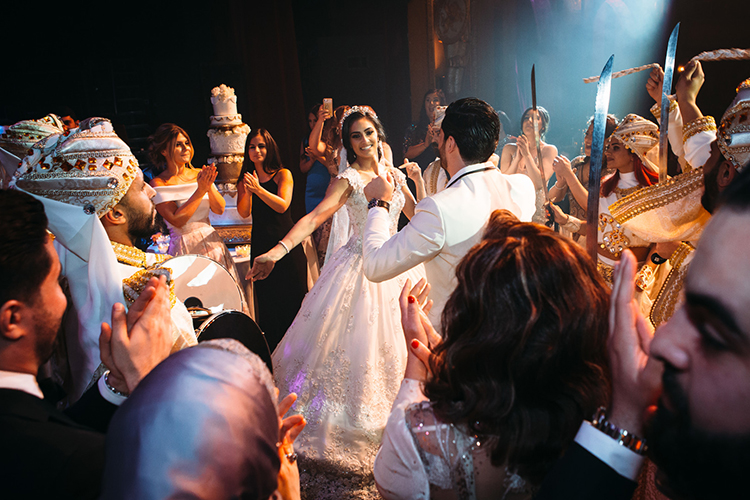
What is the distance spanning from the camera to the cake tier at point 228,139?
3.85 m

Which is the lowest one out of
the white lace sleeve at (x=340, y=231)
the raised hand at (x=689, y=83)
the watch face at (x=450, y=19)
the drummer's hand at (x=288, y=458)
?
the white lace sleeve at (x=340, y=231)

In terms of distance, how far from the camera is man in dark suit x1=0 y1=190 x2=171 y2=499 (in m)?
0.61

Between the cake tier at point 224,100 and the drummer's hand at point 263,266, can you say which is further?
the cake tier at point 224,100

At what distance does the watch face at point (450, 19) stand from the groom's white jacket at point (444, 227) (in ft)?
13.5

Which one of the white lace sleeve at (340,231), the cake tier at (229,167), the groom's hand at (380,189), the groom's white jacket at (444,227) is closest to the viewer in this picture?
the groom's white jacket at (444,227)

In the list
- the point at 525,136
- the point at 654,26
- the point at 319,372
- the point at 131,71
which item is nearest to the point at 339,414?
the point at 319,372

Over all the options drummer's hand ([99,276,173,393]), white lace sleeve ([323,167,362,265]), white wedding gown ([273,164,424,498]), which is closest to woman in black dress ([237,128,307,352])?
white lace sleeve ([323,167,362,265])

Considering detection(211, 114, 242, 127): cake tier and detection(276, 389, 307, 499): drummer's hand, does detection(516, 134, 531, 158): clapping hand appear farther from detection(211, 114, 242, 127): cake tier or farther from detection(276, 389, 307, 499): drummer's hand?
detection(276, 389, 307, 499): drummer's hand

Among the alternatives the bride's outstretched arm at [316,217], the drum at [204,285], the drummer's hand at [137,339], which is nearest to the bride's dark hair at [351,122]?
the bride's outstretched arm at [316,217]

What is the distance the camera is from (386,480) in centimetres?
88

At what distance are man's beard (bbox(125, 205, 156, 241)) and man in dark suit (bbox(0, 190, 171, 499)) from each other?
548 mm

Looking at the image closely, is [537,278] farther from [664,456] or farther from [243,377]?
[243,377]

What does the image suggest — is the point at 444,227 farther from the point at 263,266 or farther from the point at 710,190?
the point at 263,266

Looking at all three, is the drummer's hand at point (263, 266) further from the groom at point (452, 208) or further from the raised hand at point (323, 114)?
the raised hand at point (323, 114)
